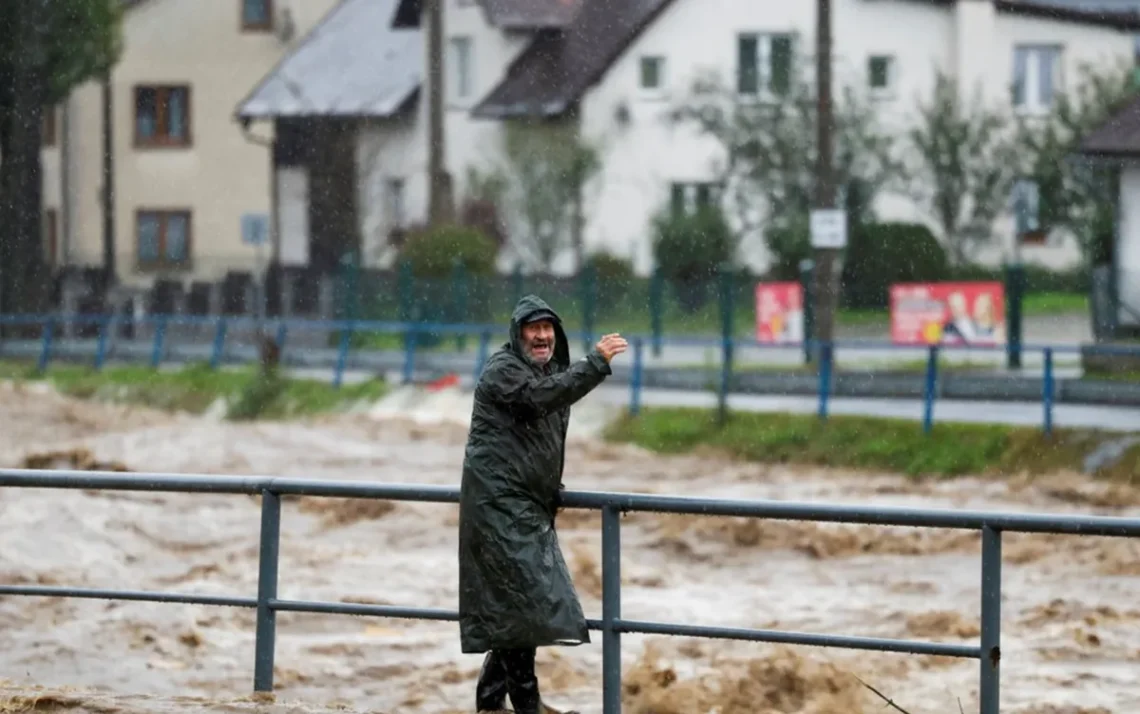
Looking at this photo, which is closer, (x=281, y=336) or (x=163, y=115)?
(x=281, y=336)

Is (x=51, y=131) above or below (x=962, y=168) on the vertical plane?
above

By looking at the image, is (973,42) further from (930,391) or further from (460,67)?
(930,391)

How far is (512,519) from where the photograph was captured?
9.05 metres

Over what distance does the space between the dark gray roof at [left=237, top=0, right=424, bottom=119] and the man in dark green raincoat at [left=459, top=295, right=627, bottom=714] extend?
42923 mm

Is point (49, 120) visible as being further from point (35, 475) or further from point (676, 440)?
point (35, 475)

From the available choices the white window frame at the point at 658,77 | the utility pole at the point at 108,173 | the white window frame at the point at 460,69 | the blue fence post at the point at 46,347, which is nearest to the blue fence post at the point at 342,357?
the blue fence post at the point at 46,347

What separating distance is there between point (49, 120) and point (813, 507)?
4688 cm

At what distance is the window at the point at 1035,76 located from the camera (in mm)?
44406

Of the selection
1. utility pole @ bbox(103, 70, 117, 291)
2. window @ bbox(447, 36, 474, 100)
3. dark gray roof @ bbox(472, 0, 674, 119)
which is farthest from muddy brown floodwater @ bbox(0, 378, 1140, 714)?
utility pole @ bbox(103, 70, 117, 291)

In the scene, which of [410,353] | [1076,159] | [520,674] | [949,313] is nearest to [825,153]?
[949,313]

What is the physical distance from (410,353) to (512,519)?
28.0 metres

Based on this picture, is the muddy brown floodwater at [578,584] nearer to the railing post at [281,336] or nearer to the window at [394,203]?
the railing post at [281,336]

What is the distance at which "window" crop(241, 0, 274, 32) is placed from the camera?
186 ft

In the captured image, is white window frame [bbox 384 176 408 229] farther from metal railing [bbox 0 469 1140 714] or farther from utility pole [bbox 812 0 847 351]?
metal railing [bbox 0 469 1140 714]
